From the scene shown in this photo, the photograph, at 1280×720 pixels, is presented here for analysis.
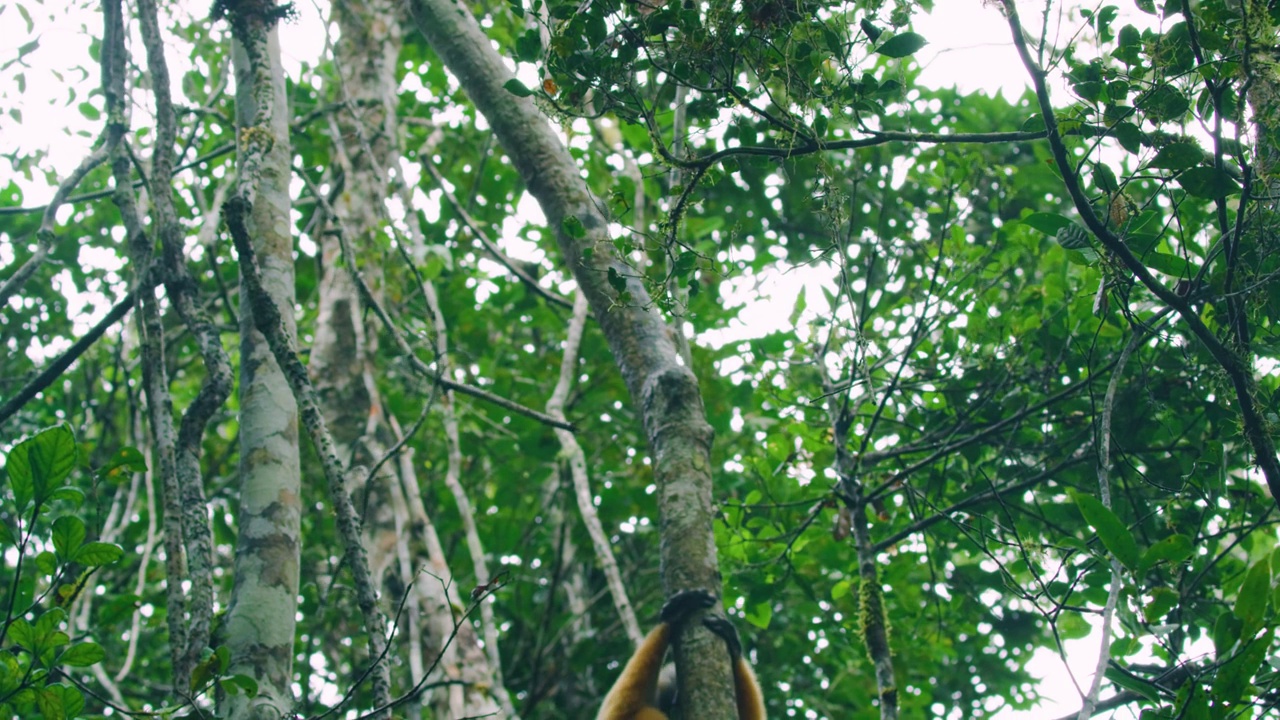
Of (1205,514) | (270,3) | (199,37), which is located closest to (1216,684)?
(1205,514)

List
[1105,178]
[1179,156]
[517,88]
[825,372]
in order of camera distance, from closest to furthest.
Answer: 1. [1179,156]
2. [1105,178]
3. [517,88]
4. [825,372]

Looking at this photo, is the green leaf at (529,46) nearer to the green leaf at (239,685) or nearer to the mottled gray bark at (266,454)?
the mottled gray bark at (266,454)

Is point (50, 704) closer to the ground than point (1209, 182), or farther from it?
closer to the ground

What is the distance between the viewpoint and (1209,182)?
2.35 metres

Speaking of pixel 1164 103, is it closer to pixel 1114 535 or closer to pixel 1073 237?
pixel 1073 237

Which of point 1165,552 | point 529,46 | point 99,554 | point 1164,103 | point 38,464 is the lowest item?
point 1165,552

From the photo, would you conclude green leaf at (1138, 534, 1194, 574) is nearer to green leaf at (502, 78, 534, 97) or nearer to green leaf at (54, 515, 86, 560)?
green leaf at (502, 78, 534, 97)

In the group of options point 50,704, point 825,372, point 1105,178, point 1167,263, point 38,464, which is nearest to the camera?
point 38,464

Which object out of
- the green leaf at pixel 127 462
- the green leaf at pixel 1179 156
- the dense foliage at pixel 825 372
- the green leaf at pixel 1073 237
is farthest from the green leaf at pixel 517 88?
the green leaf at pixel 1179 156

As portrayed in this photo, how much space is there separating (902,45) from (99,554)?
2437 millimetres

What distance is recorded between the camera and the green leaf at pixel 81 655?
2.17 metres

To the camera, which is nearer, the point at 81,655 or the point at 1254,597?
the point at 1254,597

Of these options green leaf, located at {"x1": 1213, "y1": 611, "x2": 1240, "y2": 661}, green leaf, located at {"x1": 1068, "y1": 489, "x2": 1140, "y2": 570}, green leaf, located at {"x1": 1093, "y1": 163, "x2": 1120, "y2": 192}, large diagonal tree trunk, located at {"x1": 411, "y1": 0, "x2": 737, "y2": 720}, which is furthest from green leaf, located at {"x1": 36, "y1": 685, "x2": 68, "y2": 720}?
green leaf, located at {"x1": 1093, "y1": 163, "x2": 1120, "y2": 192}

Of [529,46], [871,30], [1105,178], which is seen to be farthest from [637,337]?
[1105,178]
